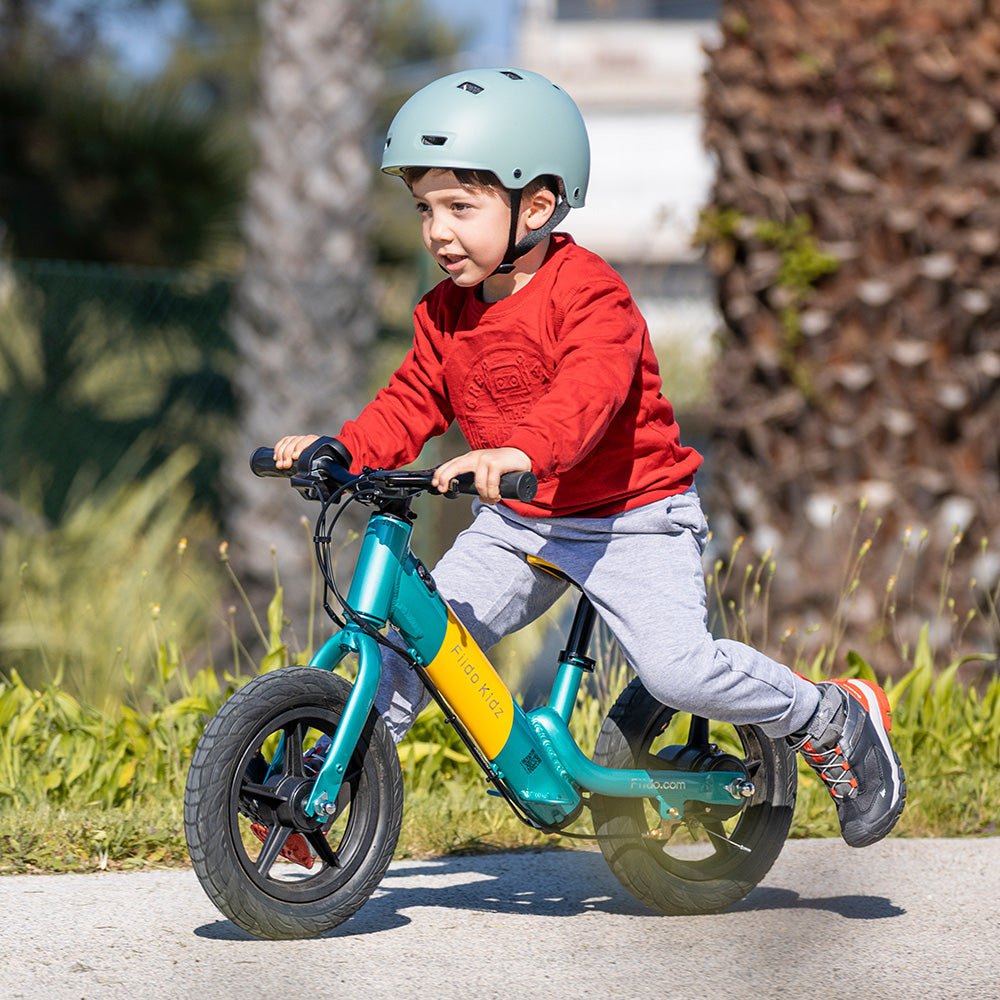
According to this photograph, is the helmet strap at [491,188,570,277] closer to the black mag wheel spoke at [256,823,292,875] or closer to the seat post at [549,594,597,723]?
the seat post at [549,594,597,723]

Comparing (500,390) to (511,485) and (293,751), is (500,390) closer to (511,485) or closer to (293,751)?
(511,485)

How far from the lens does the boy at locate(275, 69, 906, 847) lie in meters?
3.10

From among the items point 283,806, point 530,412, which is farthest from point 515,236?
point 283,806

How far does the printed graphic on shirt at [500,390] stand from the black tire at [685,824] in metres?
0.70

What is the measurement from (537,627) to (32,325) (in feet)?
12.7

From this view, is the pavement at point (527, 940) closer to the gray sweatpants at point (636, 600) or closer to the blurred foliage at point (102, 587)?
the gray sweatpants at point (636, 600)

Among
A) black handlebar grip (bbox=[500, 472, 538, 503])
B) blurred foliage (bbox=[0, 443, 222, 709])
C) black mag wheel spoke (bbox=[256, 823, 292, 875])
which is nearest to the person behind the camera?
black handlebar grip (bbox=[500, 472, 538, 503])

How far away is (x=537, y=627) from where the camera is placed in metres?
6.18

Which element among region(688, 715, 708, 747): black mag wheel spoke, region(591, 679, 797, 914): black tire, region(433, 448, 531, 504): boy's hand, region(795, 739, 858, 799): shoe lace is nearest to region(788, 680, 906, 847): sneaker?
region(795, 739, 858, 799): shoe lace

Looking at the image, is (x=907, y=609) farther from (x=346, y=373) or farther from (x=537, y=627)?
(x=346, y=373)

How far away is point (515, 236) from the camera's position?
125 inches

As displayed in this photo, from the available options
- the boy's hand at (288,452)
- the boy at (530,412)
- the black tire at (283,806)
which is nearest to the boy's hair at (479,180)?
the boy at (530,412)

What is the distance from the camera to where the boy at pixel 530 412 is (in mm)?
3096

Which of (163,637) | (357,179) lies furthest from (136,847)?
(357,179)
